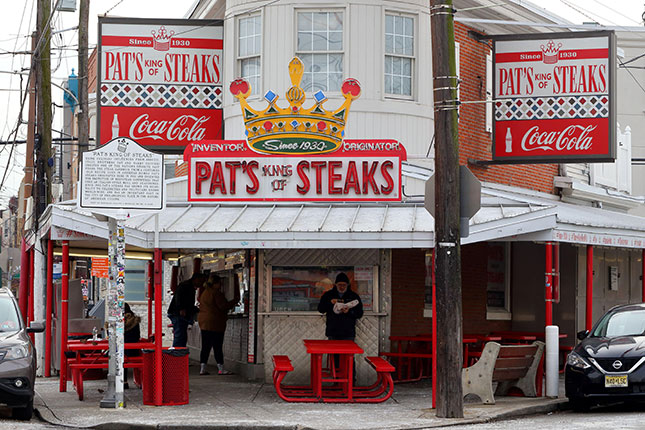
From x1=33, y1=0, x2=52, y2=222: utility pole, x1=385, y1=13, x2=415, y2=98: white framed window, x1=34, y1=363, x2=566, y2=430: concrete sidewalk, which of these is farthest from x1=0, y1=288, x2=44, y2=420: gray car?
x1=33, y1=0, x2=52, y2=222: utility pole

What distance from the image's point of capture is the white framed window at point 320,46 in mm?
18359

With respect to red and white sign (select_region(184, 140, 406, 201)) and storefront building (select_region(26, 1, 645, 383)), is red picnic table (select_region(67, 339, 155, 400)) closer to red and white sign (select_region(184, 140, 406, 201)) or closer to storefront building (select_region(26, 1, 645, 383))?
storefront building (select_region(26, 1, 645, 383))

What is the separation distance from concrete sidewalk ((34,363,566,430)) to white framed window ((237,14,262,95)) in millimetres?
5604

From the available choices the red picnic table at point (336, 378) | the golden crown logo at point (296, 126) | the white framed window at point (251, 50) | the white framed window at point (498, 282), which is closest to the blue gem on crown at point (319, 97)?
the golden crown logo at point (296, 126)

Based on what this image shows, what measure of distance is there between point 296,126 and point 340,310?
2936mm

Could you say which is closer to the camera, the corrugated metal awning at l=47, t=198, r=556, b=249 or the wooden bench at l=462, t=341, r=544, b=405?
the corrugated metal awning at l=47, t=198, r=556, b=249

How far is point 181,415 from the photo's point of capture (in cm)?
1328

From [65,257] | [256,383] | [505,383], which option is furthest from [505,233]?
[65,257]

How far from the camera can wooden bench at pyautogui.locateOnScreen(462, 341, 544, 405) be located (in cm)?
1462

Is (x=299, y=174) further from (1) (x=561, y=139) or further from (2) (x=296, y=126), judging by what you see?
(1) (x=561, y=139)

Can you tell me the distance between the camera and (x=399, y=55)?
61.1ft

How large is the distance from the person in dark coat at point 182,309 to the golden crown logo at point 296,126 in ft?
14.3

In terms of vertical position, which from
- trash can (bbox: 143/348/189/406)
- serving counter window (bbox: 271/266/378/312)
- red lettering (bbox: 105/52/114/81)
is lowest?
trash can (bbox: 143/348/189/406)

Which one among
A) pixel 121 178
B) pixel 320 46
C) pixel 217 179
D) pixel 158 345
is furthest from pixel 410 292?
pixel 121 178
